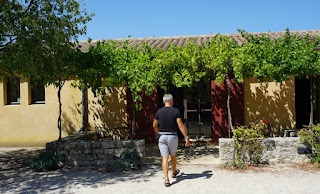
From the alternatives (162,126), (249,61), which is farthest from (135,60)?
(249,61)

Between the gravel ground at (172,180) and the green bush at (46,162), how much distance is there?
165 mm

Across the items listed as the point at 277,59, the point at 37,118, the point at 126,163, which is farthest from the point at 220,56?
the point at 37,118

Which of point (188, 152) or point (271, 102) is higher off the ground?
point (271, 102)

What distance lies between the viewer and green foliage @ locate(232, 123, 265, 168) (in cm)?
686

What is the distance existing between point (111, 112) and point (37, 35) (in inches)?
182

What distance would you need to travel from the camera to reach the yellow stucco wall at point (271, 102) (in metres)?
9.70

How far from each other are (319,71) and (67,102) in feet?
27.9

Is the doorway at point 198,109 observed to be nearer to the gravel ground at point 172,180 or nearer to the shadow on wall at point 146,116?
the shadow on wall at point 146,116

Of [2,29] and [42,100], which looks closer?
[2,29]

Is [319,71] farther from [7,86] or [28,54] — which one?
[7,86]

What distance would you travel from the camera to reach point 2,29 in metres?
6.38

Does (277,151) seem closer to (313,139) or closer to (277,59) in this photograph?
(313,139)

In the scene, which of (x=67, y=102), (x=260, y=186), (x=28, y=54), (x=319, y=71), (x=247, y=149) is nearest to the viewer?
(x=260, y=186)

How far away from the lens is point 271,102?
9.77m
